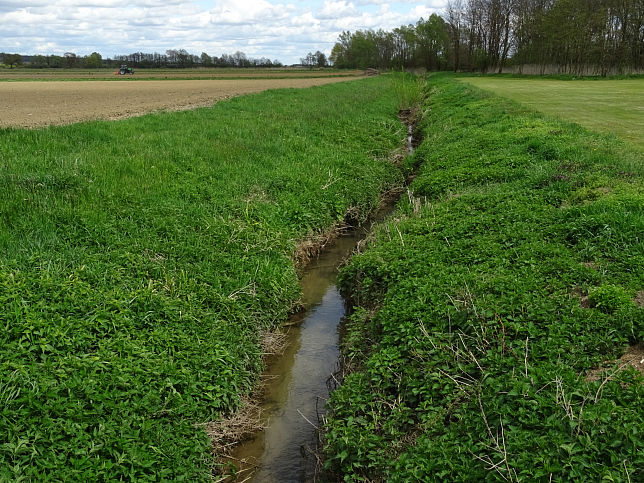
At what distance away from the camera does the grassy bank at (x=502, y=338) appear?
3.61 m

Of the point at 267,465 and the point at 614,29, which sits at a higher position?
the point at 614,29

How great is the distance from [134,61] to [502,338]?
5658 inches

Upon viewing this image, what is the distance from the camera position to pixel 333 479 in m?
4.55

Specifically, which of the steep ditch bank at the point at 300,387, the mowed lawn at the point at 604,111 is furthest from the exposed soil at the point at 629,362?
the mowed lawn at the point at 604,111

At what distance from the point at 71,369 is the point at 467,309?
12.8 feet

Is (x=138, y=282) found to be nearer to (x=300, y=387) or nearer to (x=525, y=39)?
(x=300, y=387)

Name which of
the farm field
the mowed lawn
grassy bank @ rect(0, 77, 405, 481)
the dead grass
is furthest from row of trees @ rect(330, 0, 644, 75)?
the dead grass

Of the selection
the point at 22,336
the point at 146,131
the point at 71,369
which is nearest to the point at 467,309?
the point at 71,369

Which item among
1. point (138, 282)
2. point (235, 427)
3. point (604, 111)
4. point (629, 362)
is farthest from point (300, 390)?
point (604, 111)

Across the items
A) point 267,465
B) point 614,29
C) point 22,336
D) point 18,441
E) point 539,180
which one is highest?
point 614,29

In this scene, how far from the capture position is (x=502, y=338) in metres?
4.78

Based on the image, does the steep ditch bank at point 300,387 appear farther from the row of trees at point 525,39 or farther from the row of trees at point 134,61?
the row of trees at point 134,61

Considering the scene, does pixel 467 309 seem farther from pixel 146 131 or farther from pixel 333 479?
pixel 146 131

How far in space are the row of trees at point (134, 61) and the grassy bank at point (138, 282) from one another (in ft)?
417
